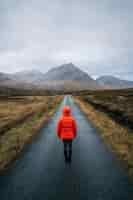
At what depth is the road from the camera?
4023 millimetres

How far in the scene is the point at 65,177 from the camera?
4.80 metres

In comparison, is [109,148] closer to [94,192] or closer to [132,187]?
[132,187]

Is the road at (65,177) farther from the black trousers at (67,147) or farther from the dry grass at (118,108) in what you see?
the dry grass at (118,108)

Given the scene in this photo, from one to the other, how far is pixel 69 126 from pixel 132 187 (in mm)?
2864

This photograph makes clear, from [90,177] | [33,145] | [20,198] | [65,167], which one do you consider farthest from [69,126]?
[33,145]

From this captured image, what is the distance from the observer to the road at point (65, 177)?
13.2 ft

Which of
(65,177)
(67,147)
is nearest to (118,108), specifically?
(67,147)

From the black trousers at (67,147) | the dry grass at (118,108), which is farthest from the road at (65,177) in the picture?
the dry grass at (118,108)

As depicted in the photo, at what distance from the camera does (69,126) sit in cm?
568

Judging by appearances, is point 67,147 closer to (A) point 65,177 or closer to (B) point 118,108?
(A) point 65,177

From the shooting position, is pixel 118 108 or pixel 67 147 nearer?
pixel 67 147

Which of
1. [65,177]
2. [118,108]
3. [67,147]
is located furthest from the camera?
[118,108]

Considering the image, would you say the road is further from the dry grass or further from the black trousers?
the dry grass

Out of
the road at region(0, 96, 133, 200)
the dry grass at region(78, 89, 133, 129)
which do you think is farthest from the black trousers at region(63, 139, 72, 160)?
the dry grass at region(78, 89, 133, 129)
